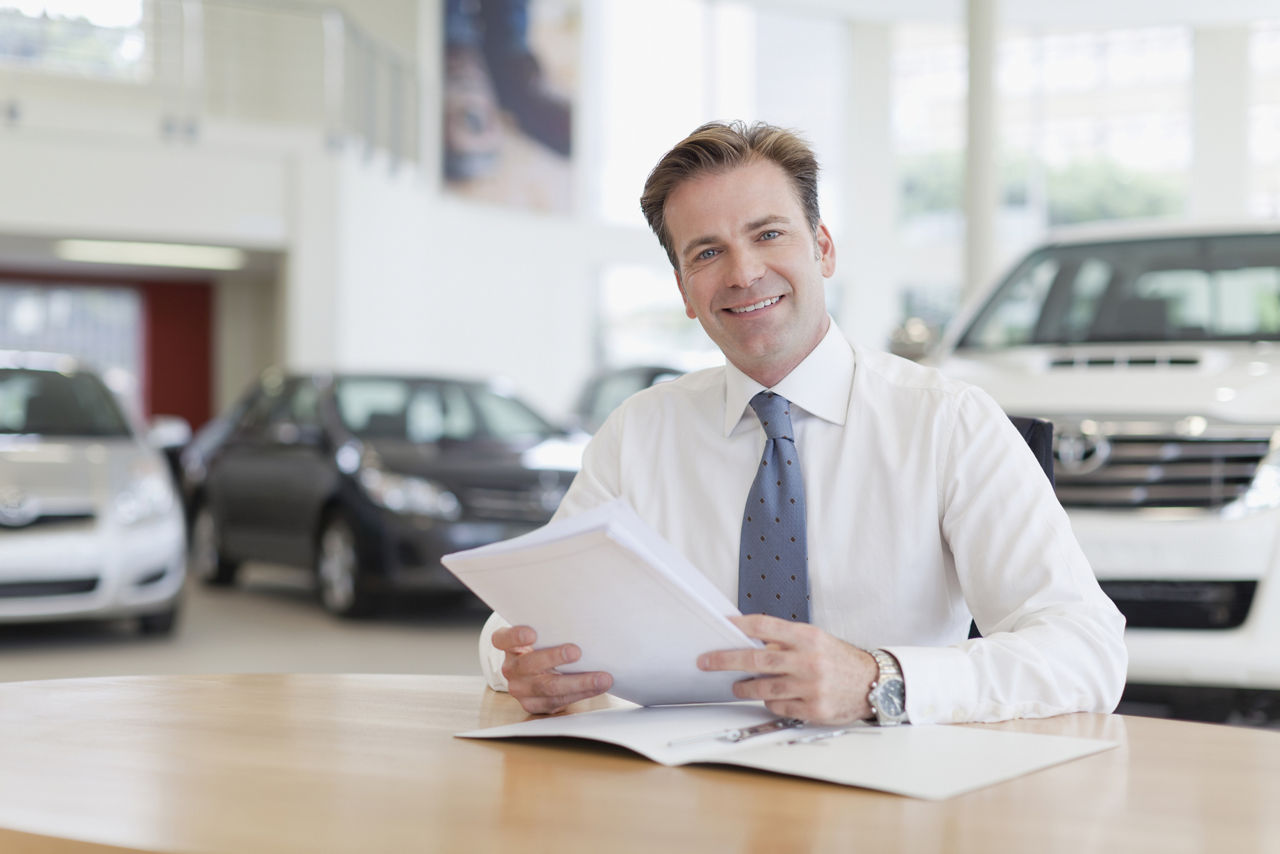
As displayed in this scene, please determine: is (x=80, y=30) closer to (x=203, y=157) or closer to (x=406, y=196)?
(x=203, y=157)

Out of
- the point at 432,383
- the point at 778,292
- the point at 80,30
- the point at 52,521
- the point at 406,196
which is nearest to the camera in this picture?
the point at 778,292

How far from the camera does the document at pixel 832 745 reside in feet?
4.33

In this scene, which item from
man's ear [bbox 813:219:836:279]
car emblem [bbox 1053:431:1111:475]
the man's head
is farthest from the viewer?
car emblem [bbox 1053:431:1111:475]

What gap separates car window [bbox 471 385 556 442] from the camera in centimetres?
798

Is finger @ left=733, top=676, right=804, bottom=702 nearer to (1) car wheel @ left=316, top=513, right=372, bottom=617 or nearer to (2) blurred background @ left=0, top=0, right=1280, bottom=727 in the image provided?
(2) blurred background @ left=0, top=0, right=1280, bottom=727

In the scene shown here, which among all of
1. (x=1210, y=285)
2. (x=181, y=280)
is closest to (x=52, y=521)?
(x=1210, y=285)

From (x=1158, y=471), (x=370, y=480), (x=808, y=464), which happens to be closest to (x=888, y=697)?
(x=808, y=464)

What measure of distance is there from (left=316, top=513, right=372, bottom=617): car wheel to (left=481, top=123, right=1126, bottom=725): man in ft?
16.8

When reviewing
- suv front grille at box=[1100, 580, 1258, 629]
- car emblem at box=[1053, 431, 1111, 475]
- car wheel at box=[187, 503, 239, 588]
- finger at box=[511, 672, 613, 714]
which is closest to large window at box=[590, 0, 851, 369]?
car wheel at box=[187, 503, 239, 588]

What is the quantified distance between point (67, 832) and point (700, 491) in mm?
1124

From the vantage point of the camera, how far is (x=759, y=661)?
151 cm

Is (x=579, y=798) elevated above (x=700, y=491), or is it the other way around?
(x=700, y=491)

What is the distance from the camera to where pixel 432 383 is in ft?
26.8

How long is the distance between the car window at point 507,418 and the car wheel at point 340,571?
3.36ft
